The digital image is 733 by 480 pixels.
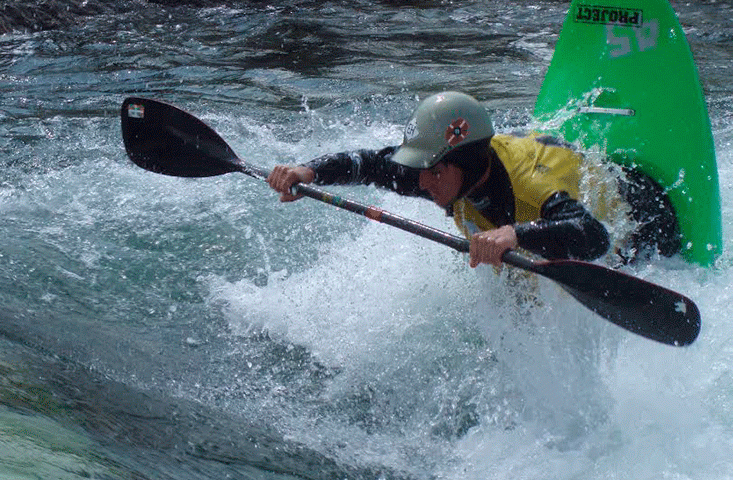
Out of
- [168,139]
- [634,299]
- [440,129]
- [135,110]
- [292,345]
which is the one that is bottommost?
[292,345]

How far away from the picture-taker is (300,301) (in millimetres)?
4195

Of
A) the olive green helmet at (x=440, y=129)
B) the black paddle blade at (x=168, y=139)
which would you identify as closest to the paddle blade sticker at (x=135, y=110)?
the black paddle blade at (x=168, y=139)

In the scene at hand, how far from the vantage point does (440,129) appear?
316cm

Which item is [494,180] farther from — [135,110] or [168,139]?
[135,110]

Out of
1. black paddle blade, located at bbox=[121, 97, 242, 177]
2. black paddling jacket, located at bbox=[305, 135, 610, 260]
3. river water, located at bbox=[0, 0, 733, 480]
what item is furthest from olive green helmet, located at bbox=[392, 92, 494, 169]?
black paddle blade, located at bbox=[121, 97, 242, 177]

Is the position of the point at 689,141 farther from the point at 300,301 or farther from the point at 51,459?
the point at 51,459

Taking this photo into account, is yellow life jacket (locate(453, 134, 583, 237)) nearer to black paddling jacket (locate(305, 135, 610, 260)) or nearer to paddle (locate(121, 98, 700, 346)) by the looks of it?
black paddling jacket (locate(305, 135, 610, 260))

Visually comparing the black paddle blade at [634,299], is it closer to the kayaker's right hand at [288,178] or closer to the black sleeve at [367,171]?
the black sleeve at [367,171]

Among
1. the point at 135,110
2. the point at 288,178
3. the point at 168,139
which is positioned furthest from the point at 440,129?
→ the point at 135,110

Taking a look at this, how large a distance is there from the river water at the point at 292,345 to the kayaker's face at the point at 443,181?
60 centimetres

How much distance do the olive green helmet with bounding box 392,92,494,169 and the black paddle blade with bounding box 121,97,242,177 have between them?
127 cm


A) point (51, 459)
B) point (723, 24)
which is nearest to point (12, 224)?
point (51, 459)

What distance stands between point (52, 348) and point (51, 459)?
1.12 metres

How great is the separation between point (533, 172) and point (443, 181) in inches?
13.3
